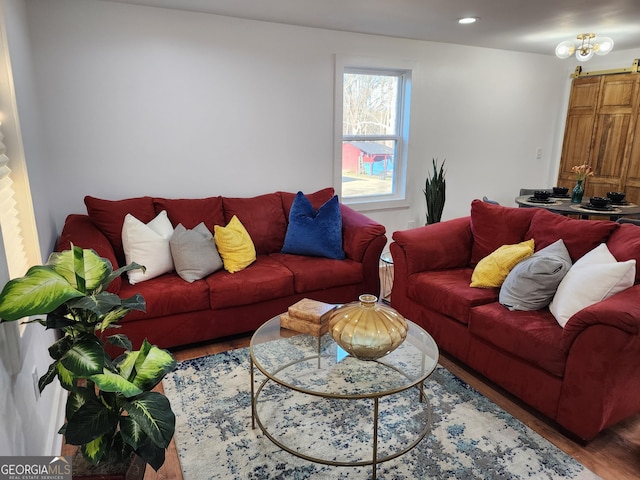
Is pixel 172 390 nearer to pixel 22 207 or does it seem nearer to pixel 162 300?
pixel 162 300

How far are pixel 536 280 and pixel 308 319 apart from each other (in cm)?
126

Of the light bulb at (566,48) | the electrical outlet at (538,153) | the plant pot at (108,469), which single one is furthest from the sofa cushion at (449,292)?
the electrical outlet at (538,153)

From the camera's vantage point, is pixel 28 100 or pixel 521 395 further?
pixel 28 100

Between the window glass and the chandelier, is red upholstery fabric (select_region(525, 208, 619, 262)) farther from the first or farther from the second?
the chandelier

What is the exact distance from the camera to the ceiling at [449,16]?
117 inches

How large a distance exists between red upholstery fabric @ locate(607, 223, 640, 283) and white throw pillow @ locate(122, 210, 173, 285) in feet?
8.91

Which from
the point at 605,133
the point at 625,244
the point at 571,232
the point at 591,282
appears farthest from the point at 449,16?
the point at 605,133

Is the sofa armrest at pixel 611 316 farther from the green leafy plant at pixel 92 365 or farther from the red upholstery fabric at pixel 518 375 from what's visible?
the green leafy plant at pixel 92 365

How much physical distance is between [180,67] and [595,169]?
493cm

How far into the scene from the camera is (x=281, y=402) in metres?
2.27

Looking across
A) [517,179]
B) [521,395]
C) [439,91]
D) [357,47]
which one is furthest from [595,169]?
[521,395]

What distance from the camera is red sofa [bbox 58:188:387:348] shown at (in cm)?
263

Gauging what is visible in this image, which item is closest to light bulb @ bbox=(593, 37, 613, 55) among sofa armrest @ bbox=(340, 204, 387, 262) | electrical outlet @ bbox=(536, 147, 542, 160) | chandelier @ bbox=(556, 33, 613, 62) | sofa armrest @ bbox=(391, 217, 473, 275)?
chandelier @ bbox=(556, 33, 613, 62)

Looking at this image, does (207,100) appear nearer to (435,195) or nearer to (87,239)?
(87,239)
